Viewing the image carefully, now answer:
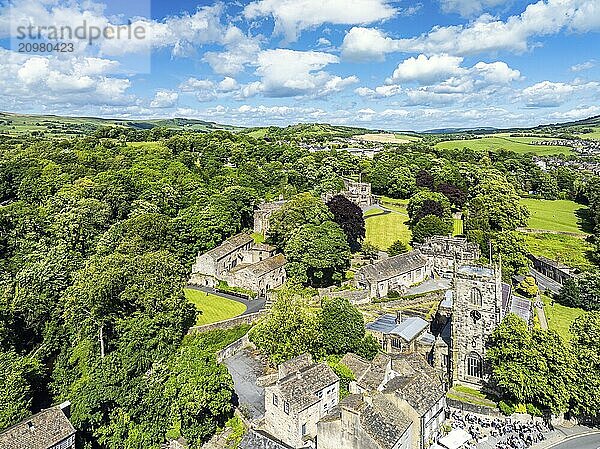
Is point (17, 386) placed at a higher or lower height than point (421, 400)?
lower

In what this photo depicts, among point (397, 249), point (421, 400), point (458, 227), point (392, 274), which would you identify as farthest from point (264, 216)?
point (421, 400)

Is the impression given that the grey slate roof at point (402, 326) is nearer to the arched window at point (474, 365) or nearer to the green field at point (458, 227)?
the arched window at point (474, 365)

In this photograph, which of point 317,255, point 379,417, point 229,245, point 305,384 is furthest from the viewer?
point 229,245

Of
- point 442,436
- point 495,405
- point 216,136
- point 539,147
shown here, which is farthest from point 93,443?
point 539,147

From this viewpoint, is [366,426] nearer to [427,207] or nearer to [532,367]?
[532,367]

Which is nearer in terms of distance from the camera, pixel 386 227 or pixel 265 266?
pixel 265 266

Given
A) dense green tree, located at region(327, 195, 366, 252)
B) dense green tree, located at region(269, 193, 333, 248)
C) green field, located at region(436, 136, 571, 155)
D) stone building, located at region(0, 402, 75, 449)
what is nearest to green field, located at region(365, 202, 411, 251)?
dense green tree, located at region(327, 195, 366, 252)

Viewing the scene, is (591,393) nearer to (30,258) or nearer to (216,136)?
(30,258)
